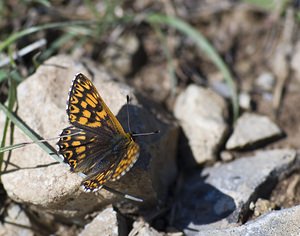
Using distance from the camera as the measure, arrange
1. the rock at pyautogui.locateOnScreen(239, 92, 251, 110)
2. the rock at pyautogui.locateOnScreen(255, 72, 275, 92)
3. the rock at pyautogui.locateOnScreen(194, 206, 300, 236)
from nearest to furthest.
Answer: the rock at pyautogui.locateOnScreen(194, 206, 300, 236) → the rock at pyautogui.locateOnScreen(239, 92, 251, 110) → the rock at pyautogui.locateOnScreen(255, 72, 275, 92)

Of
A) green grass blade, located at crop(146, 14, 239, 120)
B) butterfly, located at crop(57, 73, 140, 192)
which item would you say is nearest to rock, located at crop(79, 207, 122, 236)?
butterfly, located at crop(57, 73, 140, 192)

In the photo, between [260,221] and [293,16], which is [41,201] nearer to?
[260,221]

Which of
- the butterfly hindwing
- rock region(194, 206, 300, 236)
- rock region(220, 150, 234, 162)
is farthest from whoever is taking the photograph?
rock region(220, 150, 234, 162)

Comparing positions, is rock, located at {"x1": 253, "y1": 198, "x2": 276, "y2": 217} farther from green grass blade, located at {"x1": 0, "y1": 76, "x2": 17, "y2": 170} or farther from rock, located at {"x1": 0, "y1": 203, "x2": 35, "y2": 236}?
green grass blade, located at {"x1": 0, "y1": 76, "x2": 17, "y2": 170}

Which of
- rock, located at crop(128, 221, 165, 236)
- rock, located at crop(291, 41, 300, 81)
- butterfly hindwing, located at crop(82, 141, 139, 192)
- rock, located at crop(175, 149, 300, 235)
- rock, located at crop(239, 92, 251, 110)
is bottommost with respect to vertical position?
rock, located at crop(175, 149, 300, 235)

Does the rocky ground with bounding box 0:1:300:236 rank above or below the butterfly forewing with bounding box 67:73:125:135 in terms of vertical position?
below

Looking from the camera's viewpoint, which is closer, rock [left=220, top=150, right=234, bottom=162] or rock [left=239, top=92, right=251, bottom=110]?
rock [left=220, top=150, right=234, bottom=162]

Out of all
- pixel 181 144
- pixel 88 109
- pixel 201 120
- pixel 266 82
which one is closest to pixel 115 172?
pixel 88 109
